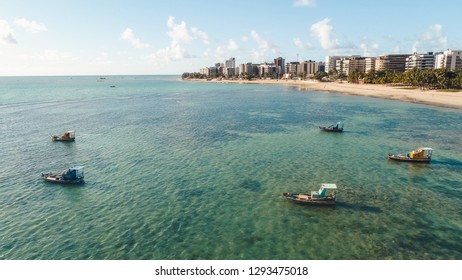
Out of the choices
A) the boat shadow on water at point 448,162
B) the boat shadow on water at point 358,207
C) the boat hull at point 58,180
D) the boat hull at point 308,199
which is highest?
the boat hull at point 58,180

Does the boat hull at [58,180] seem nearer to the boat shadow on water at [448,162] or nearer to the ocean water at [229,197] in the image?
the ocean water at [229,197]

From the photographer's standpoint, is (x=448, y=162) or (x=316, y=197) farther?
(x=448, y=162)

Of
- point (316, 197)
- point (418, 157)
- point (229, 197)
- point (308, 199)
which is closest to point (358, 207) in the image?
point (316, 197)

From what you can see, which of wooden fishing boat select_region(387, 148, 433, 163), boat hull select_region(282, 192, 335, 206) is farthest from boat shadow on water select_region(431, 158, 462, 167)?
boat hull select_region(282, 192, 335, 206)

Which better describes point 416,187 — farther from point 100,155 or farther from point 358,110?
point 358,110

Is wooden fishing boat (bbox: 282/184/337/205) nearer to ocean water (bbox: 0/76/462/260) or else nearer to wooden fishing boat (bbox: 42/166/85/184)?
ocean water (bbox: 0/76/462/260)

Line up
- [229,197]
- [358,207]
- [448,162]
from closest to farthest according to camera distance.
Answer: [358,207] → [229,197] → [448,162]

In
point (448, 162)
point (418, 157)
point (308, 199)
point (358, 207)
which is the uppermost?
point (418, 157)

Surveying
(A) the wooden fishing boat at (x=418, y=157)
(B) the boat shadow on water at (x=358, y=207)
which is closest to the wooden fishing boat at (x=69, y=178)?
(B) the boat shadow on water at (x=358, y=207)

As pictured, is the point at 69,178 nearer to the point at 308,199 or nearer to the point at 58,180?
the point at 58,180
